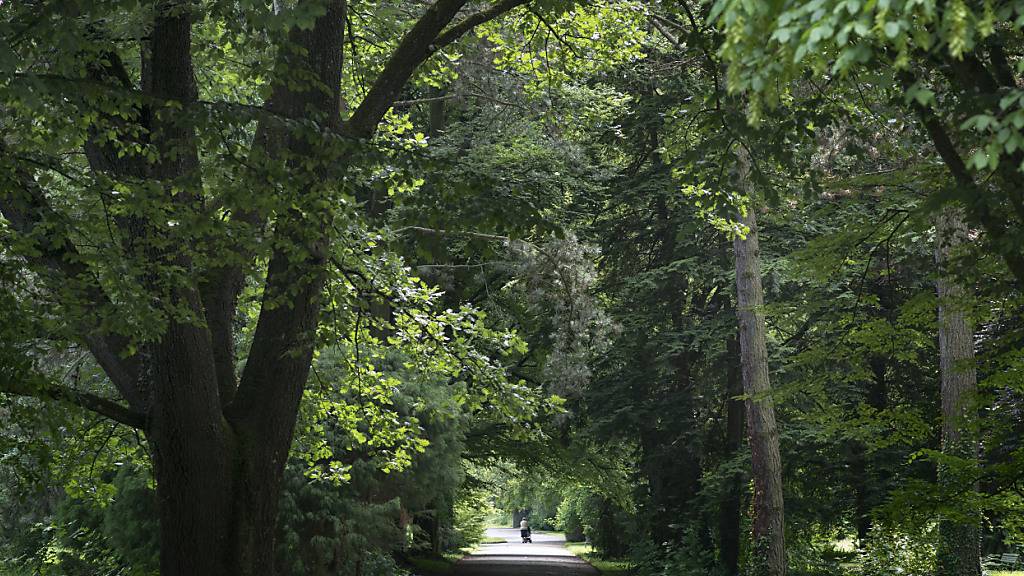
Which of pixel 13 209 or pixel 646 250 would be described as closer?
pixel 13 209

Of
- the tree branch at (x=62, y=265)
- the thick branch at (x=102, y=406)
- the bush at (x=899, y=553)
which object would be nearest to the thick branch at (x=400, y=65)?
the tree branch at (x=62, y=265)

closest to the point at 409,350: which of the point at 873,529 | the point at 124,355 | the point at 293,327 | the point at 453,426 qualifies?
the point at 293,327

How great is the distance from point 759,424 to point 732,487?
11.7 ft

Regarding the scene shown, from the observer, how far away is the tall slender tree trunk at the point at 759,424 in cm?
1684

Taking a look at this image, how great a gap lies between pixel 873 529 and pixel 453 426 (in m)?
7.67

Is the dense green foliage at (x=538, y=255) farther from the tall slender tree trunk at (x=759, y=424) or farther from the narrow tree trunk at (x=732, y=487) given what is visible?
the tall slender tree trunk at (x=759, y=424)

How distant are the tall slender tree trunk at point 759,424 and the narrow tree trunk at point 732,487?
10.7ft

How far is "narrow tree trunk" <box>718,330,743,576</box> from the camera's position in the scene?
20656 mm

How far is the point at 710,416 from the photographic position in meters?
22.6

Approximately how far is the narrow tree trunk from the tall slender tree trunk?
10.7ft

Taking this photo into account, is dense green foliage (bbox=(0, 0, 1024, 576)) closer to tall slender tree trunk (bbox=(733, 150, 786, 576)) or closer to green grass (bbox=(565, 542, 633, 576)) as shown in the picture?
tall slender tree trunk (bbox=(733, 150, 786, 576))

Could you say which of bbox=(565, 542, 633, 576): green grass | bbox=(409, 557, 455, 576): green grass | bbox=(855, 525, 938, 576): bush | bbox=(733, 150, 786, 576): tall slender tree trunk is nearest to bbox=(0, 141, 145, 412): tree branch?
bbox=(733, 150, 786, 576): tall slender tree trunk

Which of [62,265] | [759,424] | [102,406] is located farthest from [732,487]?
[62,265]

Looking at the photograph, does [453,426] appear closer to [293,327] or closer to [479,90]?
[479,90]
